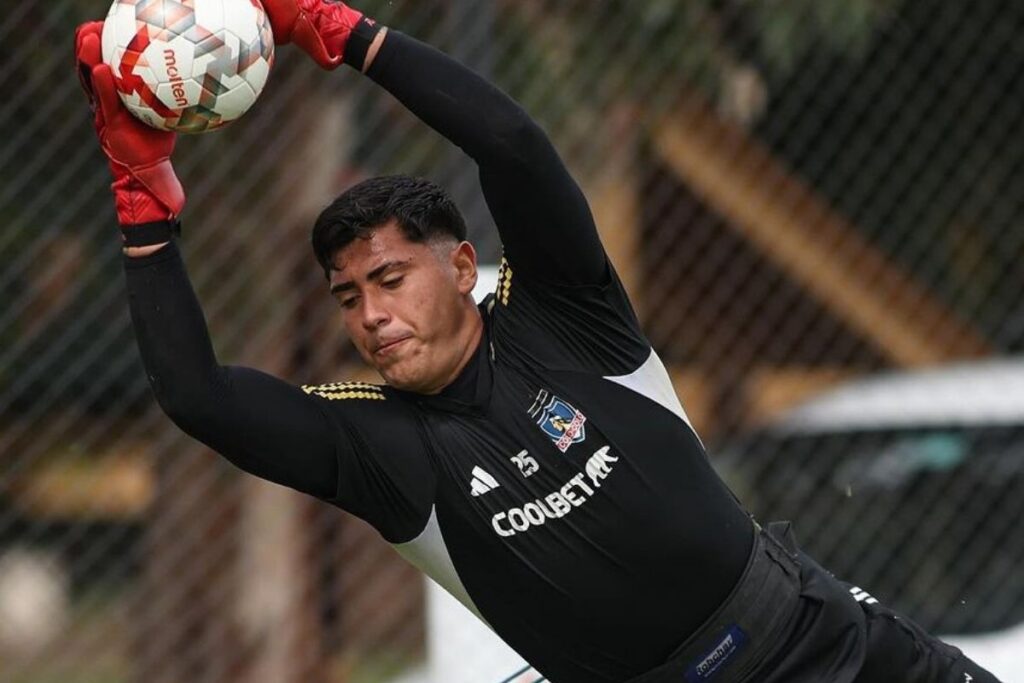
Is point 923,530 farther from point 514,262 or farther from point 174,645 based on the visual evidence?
point 514,262

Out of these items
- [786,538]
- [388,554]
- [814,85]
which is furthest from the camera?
[388,554]

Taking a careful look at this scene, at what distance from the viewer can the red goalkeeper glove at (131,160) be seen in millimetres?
3455

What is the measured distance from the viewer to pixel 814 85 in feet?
22.8

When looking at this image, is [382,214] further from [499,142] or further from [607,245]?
[607,245]

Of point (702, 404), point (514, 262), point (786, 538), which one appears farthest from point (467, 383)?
point (702, 404)

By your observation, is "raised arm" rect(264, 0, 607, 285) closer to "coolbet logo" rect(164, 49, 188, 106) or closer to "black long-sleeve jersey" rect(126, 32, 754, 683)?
"black long-sleeve jersey" rect(126, 32, 754, 683)

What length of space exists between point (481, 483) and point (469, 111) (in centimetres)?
73

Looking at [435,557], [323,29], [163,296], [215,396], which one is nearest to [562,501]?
[435,557]

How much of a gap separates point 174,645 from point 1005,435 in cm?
300

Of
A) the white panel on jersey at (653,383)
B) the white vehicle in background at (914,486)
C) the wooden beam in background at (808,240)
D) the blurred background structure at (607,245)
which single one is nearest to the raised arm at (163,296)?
the white panel on jersey at (653,383)

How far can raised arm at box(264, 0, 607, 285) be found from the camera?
357 cm

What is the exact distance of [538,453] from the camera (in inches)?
147

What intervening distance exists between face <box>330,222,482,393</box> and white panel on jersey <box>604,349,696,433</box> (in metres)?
0.34

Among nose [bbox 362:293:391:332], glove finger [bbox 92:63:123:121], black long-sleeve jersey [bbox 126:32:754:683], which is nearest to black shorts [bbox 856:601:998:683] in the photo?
black long-sleeve jersey [bbox 126:32:754:683]
